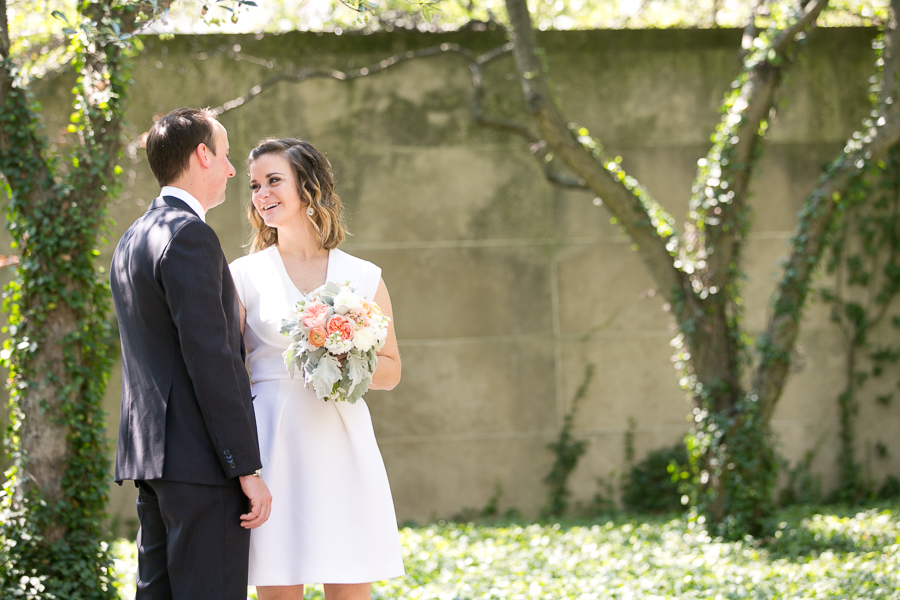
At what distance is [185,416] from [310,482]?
1.82 feet

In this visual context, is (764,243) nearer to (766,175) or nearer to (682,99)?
(766,175)

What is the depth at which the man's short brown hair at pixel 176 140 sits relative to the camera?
8.11 feet

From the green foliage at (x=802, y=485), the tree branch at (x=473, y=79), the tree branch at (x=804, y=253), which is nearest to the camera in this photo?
→ the tree branch at (x=804, y=253)

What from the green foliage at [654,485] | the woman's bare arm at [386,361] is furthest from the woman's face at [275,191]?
the green foliage at [654,485]

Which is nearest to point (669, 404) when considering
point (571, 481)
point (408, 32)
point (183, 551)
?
point (571, 481)

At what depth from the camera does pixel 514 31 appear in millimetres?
5797

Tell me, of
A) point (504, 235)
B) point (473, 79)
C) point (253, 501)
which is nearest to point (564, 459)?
point (504, 235)

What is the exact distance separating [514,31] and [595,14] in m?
3.72

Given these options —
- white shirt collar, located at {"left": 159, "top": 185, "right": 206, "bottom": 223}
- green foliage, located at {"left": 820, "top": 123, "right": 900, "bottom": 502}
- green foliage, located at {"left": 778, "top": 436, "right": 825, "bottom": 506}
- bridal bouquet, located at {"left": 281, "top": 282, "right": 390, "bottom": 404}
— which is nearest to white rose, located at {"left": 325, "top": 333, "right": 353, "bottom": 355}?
bridal bouquet, located at {"left": 281, "top": 282, "right": 390, "bottom": 404}

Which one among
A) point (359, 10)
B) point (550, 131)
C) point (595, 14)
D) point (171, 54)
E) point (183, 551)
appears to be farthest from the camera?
point (595, 14)

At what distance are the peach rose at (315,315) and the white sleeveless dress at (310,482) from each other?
0.33 feet

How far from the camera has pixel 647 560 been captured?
526 centimetres

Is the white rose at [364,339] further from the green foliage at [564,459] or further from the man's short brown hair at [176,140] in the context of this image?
the green foliage at [564,459]

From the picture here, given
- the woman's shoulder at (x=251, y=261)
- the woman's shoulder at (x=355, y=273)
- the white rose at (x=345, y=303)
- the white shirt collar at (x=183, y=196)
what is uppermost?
the white shirt collar at (x=183, y=196)
